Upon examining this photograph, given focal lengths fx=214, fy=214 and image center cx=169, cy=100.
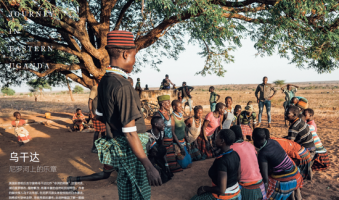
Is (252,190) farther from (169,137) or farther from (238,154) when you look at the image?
(169,137)

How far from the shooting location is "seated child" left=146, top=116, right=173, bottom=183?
392 cm

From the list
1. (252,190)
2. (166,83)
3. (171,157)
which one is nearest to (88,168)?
(171,157)

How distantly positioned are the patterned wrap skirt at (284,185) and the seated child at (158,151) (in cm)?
181

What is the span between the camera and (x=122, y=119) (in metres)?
1.75

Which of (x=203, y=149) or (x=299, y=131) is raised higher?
(x=299, y=131)

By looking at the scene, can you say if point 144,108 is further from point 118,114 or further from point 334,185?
point 118,114

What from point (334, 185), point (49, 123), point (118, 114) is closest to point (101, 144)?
point (118, 114)

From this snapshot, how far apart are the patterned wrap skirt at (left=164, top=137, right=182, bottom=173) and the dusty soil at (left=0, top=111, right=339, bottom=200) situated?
128mm

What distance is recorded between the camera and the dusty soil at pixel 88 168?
142 inches

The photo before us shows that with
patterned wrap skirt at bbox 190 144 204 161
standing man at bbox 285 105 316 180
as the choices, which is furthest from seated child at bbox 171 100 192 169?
standing man at bbox 285 105 316 180

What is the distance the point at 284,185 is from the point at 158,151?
6.84ft

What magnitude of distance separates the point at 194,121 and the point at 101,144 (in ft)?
11.8

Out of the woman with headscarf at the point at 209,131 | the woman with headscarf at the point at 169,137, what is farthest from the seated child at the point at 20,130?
the woman with headscarf at the point at 209,131

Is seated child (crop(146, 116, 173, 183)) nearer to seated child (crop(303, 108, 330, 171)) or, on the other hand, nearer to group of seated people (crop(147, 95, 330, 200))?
group of seated people (crop(147, 95, 330, 200))
